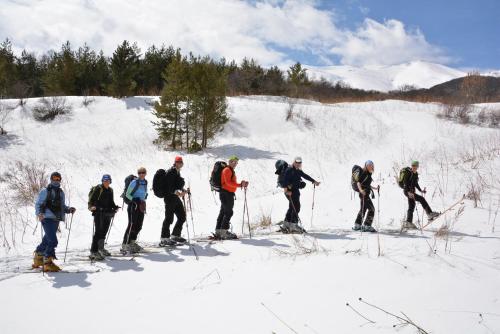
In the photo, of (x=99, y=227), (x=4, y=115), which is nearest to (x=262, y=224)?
(x=99, y=227)

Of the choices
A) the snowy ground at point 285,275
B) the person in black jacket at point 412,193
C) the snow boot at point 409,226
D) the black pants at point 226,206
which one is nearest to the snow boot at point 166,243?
the snowy ground at point 285,275

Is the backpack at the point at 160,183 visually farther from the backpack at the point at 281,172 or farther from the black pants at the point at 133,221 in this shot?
the backpack at the point at 281,172

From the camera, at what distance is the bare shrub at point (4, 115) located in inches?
846

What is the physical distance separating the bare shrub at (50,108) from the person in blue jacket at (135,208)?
1935cm

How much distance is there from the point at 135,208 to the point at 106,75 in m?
28.9

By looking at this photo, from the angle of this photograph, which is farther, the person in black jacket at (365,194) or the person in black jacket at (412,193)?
the person in black jacket at (412,193)

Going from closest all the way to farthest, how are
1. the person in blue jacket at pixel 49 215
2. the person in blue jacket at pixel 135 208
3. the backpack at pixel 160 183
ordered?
the person in blue jacket at pixel 49 215, the person in blue jacket at pixel 135 208, the backpack at pixel 160 183

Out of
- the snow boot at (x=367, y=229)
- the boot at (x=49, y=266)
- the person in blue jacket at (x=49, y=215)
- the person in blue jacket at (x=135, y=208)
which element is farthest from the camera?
the snow boot at (x=367, y=229)

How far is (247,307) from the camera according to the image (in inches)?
175

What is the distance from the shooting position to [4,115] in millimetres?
23281

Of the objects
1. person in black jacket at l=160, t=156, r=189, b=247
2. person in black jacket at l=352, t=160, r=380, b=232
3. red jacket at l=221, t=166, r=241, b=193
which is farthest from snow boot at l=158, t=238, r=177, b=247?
person in black jacket at l=352, t=160, r=380, b=232

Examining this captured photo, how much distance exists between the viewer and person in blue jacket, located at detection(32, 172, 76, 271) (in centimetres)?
627

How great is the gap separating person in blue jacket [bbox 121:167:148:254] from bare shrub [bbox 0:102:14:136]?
18515mm

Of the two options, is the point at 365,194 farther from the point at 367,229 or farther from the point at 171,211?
the point at 171,211
